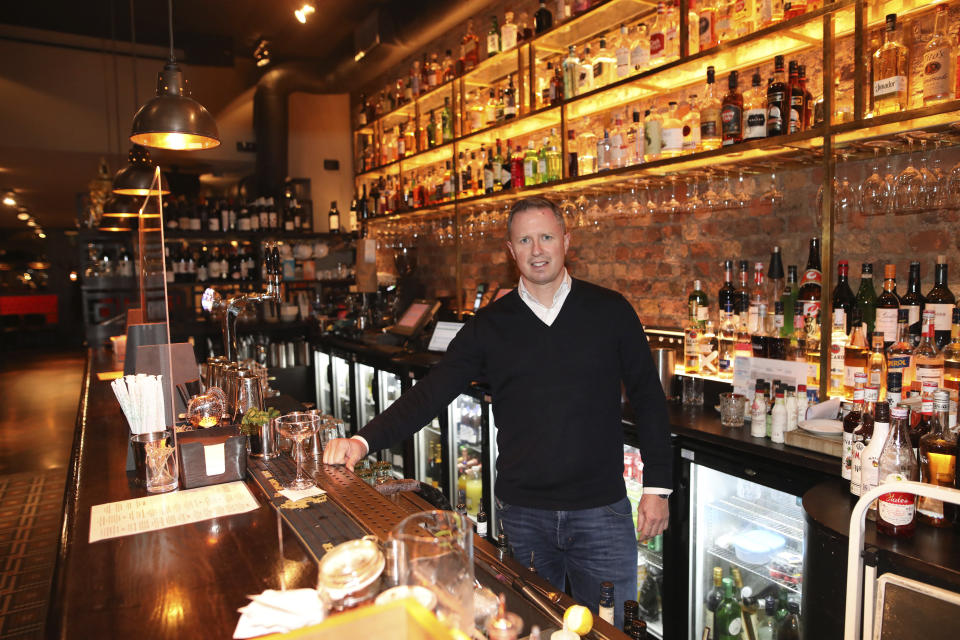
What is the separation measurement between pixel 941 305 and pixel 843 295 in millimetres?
395

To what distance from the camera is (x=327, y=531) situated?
1.46 metres

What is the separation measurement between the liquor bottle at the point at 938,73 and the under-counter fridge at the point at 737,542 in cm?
143

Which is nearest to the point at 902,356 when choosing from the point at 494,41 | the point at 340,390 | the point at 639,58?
the point at 639,58

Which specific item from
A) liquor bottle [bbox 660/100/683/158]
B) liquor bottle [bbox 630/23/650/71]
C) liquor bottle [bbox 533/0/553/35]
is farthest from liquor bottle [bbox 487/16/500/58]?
liquor bottle [bbox 660/100/683/158]

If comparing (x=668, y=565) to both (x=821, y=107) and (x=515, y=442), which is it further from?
(x=821, y=107)

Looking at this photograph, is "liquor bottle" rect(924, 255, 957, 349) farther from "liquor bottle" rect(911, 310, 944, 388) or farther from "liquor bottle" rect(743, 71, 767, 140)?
"liquor bottle" rect(743, 71, 767, 140)

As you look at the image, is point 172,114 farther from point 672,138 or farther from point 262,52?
point 262,52

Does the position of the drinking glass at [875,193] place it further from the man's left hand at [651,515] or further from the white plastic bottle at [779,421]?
the man's left hand at [651,515]

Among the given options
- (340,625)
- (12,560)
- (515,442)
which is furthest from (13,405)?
(340,625)

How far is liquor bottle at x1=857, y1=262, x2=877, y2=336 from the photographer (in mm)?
2545

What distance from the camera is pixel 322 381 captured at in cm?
639

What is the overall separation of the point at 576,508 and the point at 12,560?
3.12m

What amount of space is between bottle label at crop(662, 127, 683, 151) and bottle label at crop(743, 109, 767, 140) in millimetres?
398

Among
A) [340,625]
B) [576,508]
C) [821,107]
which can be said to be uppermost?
[821,107]
